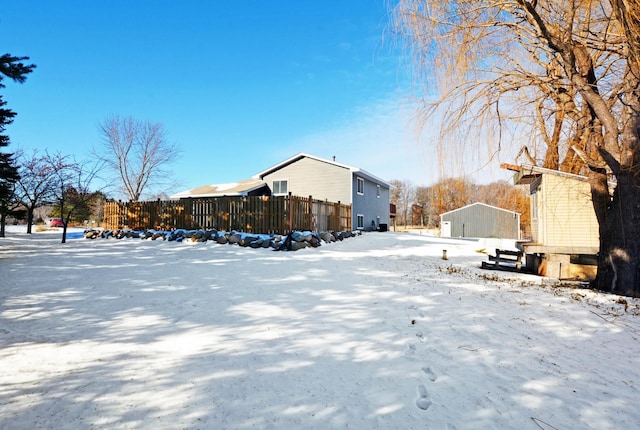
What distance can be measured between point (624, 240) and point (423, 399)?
5959mm

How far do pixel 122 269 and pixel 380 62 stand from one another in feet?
24.1

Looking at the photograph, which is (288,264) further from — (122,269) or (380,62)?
(380,62)

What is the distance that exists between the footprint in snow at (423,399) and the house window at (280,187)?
1942 centimetres

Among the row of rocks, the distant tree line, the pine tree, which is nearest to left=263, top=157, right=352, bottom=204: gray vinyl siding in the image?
the row of rocks

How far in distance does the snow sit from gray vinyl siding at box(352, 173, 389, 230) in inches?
581

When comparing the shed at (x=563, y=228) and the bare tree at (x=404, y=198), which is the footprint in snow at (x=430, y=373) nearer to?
the shed at (x=563, y=228)

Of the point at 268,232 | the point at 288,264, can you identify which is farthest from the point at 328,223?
the point at 288,264

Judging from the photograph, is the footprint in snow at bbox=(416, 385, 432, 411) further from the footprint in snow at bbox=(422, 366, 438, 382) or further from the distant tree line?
the distant tree line

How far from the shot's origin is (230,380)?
101 inches

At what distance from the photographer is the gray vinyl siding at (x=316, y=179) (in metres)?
19.8

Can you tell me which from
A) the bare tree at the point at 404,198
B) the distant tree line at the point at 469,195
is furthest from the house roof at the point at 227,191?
the bare tree at the point at 404,198

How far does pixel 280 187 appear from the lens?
2155cm

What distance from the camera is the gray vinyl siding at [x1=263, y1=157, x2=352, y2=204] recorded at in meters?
19.8

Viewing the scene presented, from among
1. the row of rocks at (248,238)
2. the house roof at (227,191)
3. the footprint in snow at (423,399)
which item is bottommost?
the footprint in snow at (423,399)
